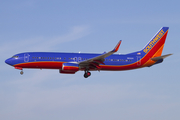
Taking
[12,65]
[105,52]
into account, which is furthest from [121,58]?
A: [12,65]

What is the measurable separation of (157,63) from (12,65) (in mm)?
26125

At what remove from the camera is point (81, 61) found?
56.2 m

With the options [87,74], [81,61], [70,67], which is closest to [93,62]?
[81,61]

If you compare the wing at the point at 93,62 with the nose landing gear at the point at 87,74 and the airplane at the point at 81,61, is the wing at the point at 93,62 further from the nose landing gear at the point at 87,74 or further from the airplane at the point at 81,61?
the nose landing gear at the point at 87,74

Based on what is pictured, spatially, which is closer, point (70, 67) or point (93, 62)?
point (70, 67)

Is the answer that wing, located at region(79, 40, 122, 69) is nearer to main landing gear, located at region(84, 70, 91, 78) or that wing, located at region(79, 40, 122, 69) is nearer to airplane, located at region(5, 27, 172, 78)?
airplane, located at region(5, 27, 172, 78)

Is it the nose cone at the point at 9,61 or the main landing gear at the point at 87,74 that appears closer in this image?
the nose cone at the point at 9,61

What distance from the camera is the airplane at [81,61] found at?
55.6 m

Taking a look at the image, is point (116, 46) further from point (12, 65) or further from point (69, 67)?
point (12, 65)

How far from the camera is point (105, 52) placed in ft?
180

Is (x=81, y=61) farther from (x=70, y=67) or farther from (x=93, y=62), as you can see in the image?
(x=70, y=67)

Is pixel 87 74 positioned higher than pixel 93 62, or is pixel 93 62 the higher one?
pixel 93 62

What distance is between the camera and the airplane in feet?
182

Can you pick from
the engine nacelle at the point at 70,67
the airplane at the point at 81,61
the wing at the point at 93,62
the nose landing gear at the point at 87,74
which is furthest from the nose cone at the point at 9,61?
the nose landing gear at the point at 87,74
